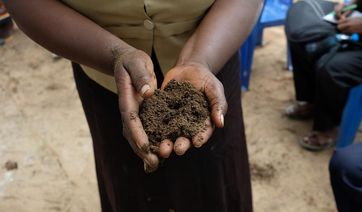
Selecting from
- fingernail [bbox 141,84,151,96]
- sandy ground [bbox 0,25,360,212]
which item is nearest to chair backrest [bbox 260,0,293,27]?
sandy ground [bbox 0,25,360,212]

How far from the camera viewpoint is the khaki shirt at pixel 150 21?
1.02 metres

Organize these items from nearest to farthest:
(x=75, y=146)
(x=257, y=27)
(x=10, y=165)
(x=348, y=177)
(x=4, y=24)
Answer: (x=348, y=177), (x=10, y=165), (x=75, y=146), (x=257, y=27), (x=4, y=24)

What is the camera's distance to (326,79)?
220 cm

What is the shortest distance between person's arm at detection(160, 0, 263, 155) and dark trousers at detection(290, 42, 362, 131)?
1165 mm

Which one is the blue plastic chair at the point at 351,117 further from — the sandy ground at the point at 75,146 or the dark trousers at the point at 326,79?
the sandy ground at the point at 75,146

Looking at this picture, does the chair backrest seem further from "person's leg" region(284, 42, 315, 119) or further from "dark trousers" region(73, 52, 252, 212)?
"dark trousers" region(73, 52, 252, 212)

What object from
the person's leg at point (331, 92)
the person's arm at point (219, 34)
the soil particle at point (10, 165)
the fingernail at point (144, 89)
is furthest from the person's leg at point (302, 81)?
the soil particle at point (10, 165)

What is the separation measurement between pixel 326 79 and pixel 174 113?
54.8 inches

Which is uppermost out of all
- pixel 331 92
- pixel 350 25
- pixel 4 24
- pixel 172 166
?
pixel 172 166

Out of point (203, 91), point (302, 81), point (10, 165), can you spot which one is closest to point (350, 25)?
point (302, 81)

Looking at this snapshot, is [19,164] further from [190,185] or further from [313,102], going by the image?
[313,102]

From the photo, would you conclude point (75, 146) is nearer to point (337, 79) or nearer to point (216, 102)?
point (337, 79)

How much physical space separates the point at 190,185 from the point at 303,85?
151 centimetres

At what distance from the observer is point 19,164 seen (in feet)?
8.20
